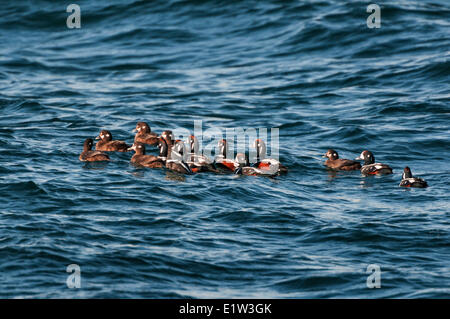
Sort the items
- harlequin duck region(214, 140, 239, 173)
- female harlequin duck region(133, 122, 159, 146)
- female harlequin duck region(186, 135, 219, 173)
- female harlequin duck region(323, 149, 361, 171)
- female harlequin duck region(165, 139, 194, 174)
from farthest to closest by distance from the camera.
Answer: female harlequin duck region(133, 122, 159, 146) < female harlequin duck region(323, 149, 361, 171) < harlequin duck region(214, 140, 239, 173) < female harlequin duck region(186, 135, 219, 173) < female harlequin duck region(165, 139, 194, 174)

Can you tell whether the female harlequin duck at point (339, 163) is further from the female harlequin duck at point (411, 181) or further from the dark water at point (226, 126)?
the female harlequin duck at point (411, 181)

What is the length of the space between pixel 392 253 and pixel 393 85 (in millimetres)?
12057

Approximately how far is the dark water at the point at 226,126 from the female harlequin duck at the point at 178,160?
300 millimetres

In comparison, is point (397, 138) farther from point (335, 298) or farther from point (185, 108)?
point (335, 298)

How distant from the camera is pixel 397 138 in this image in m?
17.8

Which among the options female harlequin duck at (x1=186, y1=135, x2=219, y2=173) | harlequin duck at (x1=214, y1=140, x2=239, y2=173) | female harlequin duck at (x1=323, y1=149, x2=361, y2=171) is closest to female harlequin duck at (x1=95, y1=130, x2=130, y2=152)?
female harlequin duck at (x1=186, y1=135, x2=219, y2=173)

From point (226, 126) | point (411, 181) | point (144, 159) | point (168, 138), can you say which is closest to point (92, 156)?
point (144, 159)

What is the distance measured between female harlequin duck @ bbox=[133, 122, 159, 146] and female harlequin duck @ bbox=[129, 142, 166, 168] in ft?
4.03

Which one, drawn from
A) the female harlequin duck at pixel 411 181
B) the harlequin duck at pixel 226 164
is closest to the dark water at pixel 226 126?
the female harlequin duck at pixel 411 181

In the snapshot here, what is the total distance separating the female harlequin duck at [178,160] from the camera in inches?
569

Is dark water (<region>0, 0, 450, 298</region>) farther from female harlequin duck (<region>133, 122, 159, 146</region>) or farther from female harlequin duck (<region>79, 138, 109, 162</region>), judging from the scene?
female harlequin duck (<region>133, 122, 159, 146</region>)

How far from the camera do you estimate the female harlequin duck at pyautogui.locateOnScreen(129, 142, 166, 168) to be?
48.7 ft
